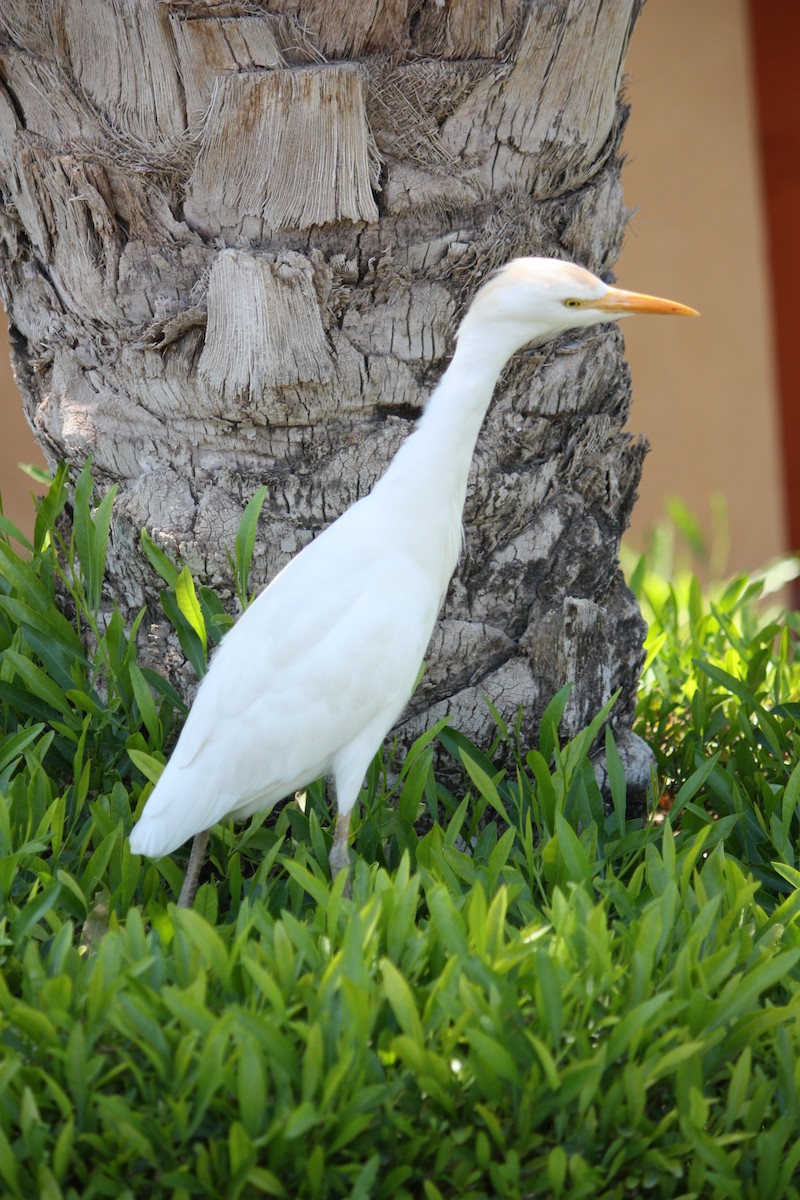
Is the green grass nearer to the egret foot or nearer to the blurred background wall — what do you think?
the egret foot

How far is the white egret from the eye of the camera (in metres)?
2.10

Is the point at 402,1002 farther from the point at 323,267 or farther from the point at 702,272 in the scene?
the point at 702,272

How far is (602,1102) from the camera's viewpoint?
1616mm

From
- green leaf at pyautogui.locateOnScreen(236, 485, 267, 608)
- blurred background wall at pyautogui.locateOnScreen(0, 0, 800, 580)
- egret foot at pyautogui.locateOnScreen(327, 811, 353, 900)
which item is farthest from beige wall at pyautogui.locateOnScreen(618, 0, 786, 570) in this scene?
egret foot at pyautogui.locateOnScreen(327, 811, 353, 900)

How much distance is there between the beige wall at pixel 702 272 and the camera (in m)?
5.27

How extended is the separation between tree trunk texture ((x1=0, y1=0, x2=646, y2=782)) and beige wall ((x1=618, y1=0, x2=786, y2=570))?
310cm

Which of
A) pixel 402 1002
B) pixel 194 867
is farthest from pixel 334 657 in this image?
pixel 402 1002

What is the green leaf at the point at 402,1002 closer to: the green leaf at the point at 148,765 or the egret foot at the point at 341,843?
the egret foot at the point at 341,843

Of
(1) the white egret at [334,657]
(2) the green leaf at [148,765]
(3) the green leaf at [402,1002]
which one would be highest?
(1) the white egret at [334,657]

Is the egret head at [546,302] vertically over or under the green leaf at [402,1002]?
over

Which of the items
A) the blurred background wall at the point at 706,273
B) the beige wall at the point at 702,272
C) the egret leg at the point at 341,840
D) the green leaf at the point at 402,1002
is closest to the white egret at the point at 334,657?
the egret leg at the point at 341,840

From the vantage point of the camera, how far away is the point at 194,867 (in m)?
2.21

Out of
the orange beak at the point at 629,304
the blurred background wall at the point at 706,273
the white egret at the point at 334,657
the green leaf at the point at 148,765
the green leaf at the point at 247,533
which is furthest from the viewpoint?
the blurred background wall at the point at 706,273

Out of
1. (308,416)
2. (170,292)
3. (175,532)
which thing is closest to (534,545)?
(308,416)
